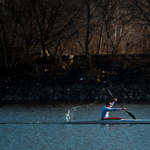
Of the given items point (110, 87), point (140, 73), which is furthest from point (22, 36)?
point (140, 73)

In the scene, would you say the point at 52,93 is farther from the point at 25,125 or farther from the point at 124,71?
the point at 25,125

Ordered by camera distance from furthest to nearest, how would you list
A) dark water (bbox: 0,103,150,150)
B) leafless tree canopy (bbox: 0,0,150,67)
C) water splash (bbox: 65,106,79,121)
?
leafless tree canopy (bbox: 0,0,150,67) → water splash (bbox: 65,106,79,121) → dark water (bbox: 0,103,150,150)

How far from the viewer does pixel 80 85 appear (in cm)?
3725

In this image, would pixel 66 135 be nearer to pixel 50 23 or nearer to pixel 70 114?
pixel 70 114

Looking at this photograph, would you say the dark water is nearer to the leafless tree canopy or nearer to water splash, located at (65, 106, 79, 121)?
water splash, located at (65, 106, 79, 121)

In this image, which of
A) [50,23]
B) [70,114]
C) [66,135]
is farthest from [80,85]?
[66,135]

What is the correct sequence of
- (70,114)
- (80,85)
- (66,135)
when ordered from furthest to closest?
(80,85)
(70,114)
(66,135)

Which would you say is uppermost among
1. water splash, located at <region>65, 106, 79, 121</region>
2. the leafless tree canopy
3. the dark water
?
the leafless tree canopy

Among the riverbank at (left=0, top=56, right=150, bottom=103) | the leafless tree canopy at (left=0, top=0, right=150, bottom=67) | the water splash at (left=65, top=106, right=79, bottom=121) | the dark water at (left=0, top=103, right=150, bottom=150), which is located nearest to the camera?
the dark water at (left=0, top=103, right=150, bottom=150)

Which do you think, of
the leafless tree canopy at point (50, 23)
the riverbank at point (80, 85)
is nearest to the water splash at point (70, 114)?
the riverbank at point (80, 85)

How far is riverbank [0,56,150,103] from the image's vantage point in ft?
115

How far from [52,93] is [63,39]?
9741 mm

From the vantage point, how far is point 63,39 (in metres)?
43.3

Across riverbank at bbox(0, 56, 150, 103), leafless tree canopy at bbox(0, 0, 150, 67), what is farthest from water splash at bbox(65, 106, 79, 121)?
leafless tree canopy at bbox(0, 0, 150, 67)
